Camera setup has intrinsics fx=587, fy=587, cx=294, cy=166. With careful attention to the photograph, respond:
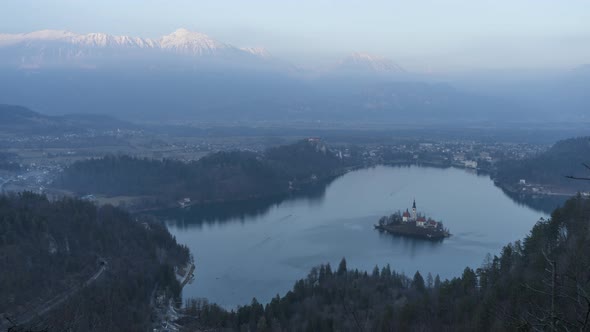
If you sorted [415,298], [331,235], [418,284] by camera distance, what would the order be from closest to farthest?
1. [415,298]
2. [418,284]
3. [331,235]

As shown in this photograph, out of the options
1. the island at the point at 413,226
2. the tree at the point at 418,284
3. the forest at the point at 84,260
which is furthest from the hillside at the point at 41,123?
the tree at the point at 418,284

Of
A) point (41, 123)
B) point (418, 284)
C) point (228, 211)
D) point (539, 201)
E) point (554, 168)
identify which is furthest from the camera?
point (41, 123)

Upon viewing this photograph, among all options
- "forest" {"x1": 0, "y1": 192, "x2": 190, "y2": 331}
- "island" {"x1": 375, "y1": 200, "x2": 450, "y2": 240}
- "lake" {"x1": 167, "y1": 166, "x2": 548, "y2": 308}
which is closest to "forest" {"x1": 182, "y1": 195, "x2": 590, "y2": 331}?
"forest" {"x1": 0, "y1": 192, "x2": 190, "y2": 331}

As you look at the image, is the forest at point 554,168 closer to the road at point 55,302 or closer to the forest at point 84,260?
the forest at point 84,260

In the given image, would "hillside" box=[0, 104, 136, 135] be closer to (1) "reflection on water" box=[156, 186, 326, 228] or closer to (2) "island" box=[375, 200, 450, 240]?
(1) "reflection on water" box=[156, 186, 326, 228]

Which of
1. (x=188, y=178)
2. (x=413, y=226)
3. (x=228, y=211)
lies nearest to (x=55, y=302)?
(x=413, y=226)

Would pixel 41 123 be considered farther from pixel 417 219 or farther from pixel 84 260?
pixel 84 260
